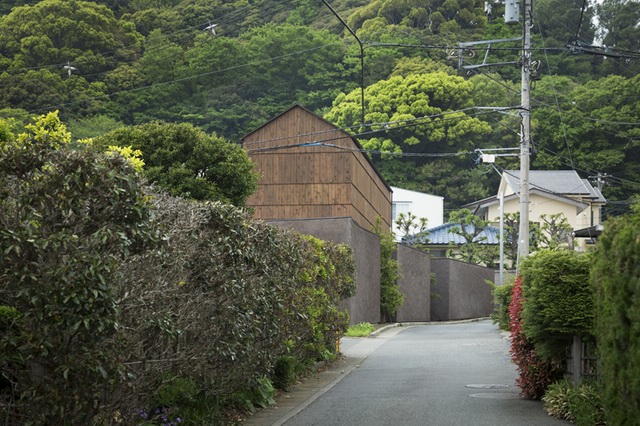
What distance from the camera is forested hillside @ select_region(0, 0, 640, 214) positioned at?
202 ft

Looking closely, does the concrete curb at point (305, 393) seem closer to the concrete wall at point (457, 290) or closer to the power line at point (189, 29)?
the concrete wall at point (457, 290)

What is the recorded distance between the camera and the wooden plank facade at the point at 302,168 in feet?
Result: 130

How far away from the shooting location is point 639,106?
61.8 m

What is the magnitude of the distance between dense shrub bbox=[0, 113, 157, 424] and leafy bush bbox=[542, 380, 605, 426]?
561 cm

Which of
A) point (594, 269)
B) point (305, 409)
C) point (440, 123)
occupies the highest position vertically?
point (440, 123)

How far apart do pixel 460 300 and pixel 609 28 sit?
118 feet

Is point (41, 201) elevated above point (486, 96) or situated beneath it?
situated beneath

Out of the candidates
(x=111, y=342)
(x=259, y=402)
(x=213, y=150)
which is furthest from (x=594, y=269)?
(x=213, y=150)

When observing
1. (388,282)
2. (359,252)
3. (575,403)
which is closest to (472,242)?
(388,282)

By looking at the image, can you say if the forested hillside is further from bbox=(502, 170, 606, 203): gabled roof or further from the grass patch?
the grass patch

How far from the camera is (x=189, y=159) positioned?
31.1 m

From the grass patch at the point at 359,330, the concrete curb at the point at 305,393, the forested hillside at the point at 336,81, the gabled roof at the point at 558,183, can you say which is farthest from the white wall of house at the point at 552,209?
the concrete curb at the point at 305,393

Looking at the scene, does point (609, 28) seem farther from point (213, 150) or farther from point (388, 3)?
point (213, 150)

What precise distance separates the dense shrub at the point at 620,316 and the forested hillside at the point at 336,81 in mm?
49166
